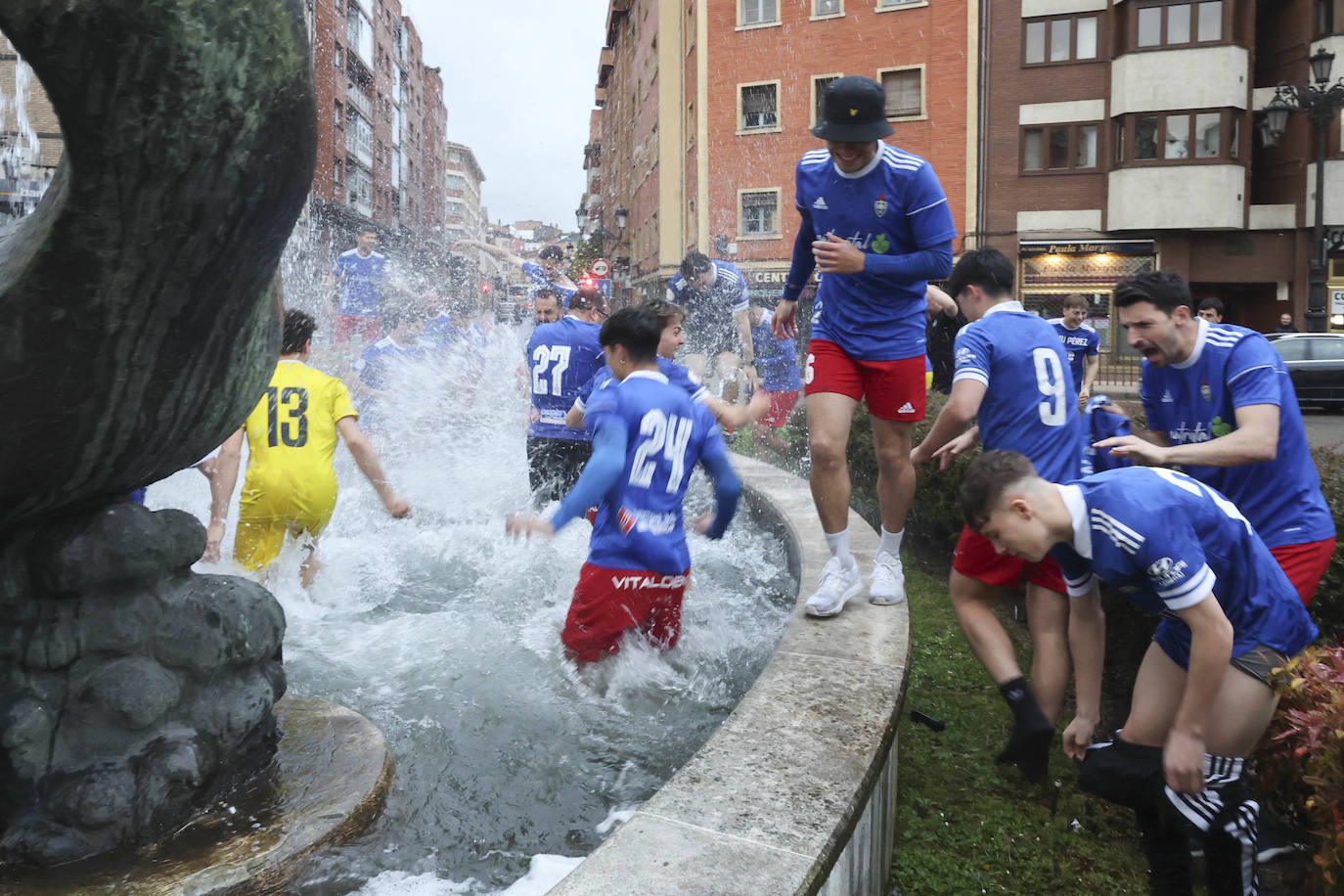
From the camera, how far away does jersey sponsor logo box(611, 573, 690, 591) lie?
3.90 meters

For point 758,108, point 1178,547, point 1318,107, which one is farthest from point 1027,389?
point 758,108

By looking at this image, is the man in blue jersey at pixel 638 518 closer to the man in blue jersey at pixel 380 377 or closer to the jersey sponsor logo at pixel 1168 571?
the jersey sponsor logo at pixel 1168 571

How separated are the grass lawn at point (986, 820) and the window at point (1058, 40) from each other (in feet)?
94.6

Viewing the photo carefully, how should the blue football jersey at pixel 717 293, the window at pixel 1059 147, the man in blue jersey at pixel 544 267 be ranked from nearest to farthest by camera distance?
the man in blue jersey at pixel 544 267, the blue football jersey at pixel 717 293, the window at pixel 1059 147

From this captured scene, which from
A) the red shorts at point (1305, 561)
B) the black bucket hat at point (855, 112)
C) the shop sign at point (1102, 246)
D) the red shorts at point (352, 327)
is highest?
the shop sign at point (1102, 246)

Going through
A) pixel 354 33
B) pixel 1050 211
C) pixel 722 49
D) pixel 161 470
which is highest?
pixel 354 33

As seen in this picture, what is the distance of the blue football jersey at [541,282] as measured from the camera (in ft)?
26.6

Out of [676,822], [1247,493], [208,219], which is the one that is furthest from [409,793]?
[1247,493]

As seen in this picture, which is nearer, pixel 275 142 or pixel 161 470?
pixel 275 142

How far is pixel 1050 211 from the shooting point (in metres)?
29.0

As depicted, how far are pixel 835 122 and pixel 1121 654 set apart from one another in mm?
2483

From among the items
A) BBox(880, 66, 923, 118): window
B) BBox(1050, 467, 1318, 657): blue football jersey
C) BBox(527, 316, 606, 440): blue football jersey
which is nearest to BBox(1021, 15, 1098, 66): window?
BBox(880, 66, 923, 118): window

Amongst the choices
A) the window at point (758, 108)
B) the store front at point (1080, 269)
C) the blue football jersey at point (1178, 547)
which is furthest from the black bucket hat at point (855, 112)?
the window at point (758, 108)

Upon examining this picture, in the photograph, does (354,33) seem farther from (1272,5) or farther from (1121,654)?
(1121,654)
